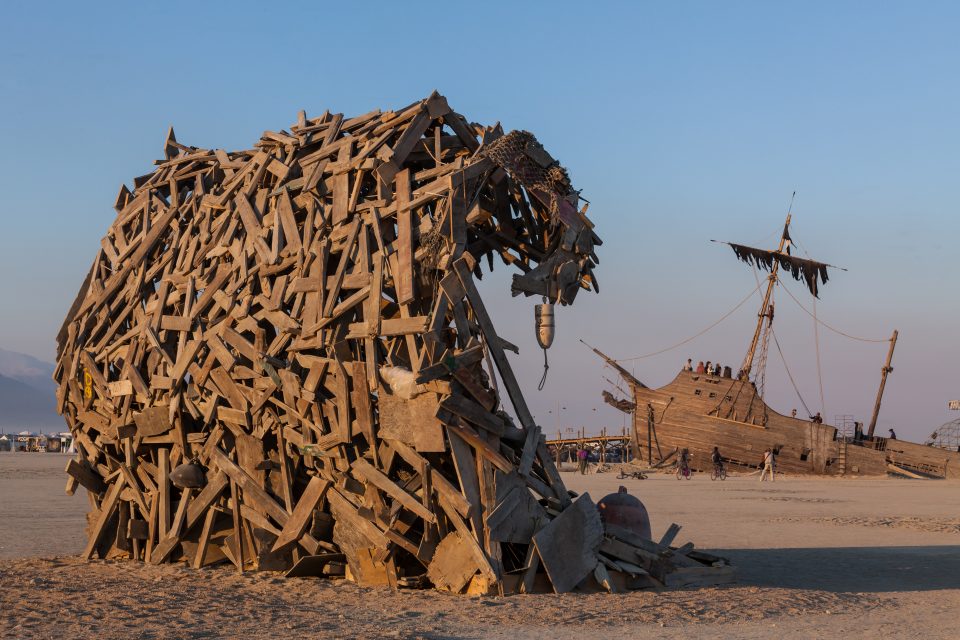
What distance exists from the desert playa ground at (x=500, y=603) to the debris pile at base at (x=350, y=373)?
2.11 feet

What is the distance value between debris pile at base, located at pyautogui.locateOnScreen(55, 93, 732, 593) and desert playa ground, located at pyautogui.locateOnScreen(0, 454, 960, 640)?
0.64 meters

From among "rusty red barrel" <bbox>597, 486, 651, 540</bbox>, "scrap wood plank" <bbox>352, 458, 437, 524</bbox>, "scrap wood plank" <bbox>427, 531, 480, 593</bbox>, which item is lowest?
"scrap wood plank" <bbox>427, 531, 480, 593</bbox>

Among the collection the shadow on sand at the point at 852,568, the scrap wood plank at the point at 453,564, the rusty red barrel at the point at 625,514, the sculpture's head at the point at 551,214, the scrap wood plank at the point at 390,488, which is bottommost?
the shadow on sand at the point at 852,568

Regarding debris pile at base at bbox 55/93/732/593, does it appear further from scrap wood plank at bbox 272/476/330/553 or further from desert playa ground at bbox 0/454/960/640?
desert playa ground at bbox 0/454/960/640

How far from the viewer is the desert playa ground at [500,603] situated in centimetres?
1034

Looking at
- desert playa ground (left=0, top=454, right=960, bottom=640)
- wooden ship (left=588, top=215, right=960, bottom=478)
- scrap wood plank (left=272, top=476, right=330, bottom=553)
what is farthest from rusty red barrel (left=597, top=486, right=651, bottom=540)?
wooden ship (left=588, top=215, right=960, bottom=478)

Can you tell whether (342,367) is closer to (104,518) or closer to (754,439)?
(104,518)

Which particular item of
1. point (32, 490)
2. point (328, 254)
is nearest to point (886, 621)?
point (328, 254)

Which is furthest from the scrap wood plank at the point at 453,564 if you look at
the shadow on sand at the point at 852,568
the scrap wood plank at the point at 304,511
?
the shadow on sand at the point at 852,568

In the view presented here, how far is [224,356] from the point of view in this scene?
559 inches

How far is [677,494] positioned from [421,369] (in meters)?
24.4

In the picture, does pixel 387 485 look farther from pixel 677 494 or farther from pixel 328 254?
pixel 677 494

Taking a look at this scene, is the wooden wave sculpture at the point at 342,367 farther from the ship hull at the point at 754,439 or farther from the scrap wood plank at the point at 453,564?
the ship hull at the point at 754,439

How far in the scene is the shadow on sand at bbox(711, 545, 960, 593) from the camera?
1411 centimetres
